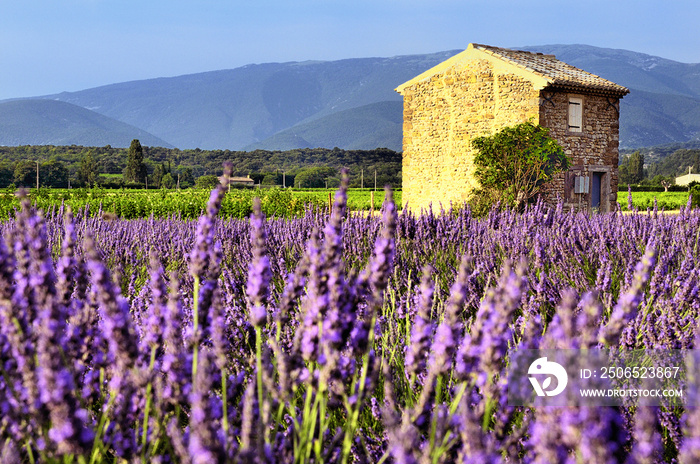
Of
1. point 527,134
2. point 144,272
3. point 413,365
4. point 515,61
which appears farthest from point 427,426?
point 515,61

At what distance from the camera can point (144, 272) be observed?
4.70 meters

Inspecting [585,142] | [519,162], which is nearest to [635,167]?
[585,142]

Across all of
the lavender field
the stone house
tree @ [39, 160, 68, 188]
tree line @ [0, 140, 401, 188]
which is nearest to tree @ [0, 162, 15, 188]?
tree line @ [0, 140, 401, 188]

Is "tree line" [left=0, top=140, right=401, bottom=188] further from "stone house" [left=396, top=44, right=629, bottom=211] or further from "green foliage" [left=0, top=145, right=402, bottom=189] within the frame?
"stone house" [left=396, top=44, right=629, bottom=211]

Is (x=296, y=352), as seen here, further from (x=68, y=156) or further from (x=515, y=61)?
(x=68, y=156)

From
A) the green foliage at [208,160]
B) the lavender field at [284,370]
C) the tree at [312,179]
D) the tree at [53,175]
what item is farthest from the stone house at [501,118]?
the green foliage at [208,160]

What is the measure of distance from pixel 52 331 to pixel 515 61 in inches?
783

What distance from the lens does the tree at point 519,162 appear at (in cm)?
1716

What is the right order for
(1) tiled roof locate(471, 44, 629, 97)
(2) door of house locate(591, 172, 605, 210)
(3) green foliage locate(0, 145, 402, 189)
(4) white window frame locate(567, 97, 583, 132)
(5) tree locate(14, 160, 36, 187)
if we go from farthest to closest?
(3) green foliage locate(0, 145, 402, 189) < (5) tree locate(14, 160, 36, 187) < (2) door of house locate(591, 172, 605, 210) < (4) white window frame locate(567, 97, 583, 132) < (1) tiled roof locate(471, 44, 629, 97)

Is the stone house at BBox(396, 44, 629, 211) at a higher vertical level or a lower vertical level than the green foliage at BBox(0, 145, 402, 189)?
lower

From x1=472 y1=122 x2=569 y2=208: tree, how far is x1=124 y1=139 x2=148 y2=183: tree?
202ft

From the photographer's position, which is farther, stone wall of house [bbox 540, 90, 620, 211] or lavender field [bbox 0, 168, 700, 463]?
stone wall of house [bbox 540, 90, 620, 211]

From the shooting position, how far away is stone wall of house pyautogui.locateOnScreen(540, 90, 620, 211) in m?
18.1

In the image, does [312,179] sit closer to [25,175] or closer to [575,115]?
[25,175]
